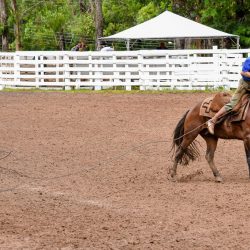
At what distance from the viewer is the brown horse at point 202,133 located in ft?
43.3

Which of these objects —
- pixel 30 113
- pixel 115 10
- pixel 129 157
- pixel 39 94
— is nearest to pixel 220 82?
pixel 39 94

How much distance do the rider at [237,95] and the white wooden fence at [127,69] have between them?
15.9m

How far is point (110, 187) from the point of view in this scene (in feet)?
42.2

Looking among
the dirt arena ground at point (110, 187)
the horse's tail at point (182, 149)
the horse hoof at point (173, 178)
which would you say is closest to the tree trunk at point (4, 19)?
the dirt arena ground at point (110, 187)

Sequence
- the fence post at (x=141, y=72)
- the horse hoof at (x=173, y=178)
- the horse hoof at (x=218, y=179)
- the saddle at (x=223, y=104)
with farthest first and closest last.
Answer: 1. the fence post at (x=141, y=72)
2. the horse hoof at (x=173, y=178)
3. the horse hoof at (x=218, y=179)
4. the saddle at (x=223, y=104)

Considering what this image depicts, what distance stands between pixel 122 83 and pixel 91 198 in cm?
1880

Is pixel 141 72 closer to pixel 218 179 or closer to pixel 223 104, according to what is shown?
pixel 223 104

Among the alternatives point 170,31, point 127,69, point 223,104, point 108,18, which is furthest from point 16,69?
point 108,18

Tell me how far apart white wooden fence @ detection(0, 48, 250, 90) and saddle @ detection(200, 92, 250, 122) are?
616 inches

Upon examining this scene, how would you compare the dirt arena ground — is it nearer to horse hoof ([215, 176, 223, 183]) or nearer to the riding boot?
horse hoof ([215, 176, 223, 183])

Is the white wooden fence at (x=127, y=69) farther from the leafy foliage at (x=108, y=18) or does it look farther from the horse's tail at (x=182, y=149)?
the horse's tail at (x=182, y=149)

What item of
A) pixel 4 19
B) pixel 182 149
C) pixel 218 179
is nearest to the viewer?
pixel 218 179

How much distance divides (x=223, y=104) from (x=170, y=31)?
23.8 m

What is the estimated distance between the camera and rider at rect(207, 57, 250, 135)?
12832 millimetres
